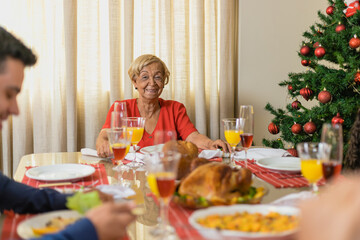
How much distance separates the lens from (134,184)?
1.47 metres

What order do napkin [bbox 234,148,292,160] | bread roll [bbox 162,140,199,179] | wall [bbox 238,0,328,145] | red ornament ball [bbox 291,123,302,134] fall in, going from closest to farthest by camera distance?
1. bread roll [bbox 162,140,199,179]
2. napkin [bbox 234,148,292,160]
3. red ornament ball [bbox 291,123,302,134]
4. wall [bbox 238,0,328,145]

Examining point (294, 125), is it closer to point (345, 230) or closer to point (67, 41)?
point (67, 41)

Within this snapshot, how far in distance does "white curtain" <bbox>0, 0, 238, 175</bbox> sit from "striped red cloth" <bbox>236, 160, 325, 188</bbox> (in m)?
1.91

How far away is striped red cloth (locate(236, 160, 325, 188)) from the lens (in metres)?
1.44

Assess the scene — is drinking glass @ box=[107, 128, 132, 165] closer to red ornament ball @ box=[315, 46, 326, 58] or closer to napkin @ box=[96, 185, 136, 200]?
napkin @ box=[96, 185, 136, 200]

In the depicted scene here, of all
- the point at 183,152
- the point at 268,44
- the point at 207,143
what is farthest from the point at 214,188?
the point at 268,44

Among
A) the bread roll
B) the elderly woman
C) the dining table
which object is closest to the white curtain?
the elderly woman

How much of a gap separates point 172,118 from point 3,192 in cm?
173

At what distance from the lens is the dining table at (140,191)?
1001 millimetres

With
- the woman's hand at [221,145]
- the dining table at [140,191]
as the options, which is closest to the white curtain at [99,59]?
the dining table at [140,191]

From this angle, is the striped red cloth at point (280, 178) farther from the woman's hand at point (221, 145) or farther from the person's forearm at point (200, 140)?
the person's forearm at point (200, 140)

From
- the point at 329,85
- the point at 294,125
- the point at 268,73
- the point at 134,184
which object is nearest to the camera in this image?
the point at 134,184

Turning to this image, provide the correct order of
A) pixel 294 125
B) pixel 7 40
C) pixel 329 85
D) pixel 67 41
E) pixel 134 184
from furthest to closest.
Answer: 1. pixel 67 41
2. pixel 294 125
3. pixel 329 85
4. pixel 134 184
5. pixel 7 40

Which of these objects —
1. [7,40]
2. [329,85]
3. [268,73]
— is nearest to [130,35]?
[268,73]
